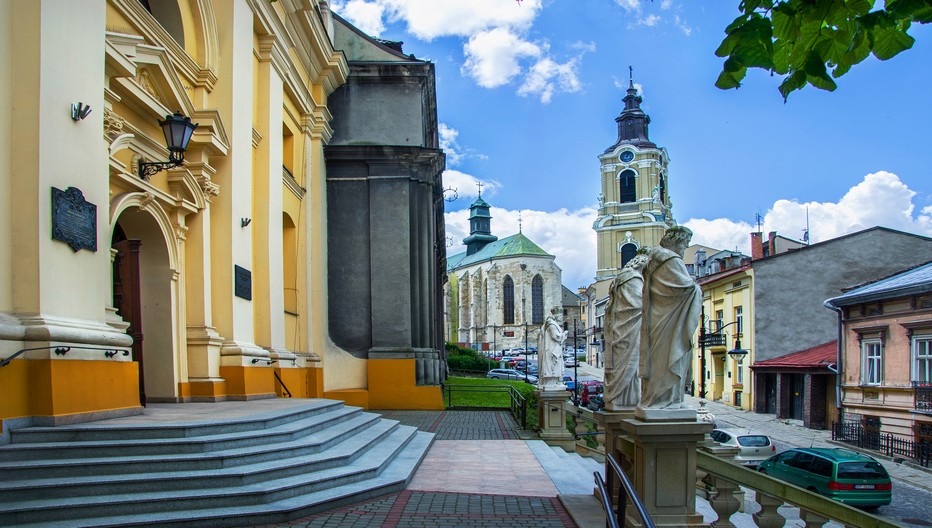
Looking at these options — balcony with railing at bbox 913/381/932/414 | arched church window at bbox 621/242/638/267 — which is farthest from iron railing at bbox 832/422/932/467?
arched church window at bbox 621/242/638/267

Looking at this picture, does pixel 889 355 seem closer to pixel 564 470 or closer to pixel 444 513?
pixel 564 470

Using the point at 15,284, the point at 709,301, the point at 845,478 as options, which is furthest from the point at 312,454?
the point at 709,301

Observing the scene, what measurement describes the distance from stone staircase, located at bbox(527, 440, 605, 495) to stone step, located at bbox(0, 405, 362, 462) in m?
3.35

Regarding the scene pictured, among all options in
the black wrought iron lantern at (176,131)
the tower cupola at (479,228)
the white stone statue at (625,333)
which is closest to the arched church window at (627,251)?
the tower cupola at (479,228)

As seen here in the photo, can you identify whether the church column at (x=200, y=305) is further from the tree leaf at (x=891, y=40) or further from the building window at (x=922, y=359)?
the building window at (x=922, y=359)

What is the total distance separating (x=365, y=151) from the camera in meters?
21.5

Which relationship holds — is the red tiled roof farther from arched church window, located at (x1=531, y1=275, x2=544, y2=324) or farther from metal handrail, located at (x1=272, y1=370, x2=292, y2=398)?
arched church window, located at (x1=531, y1=275, x2=544, y2=324)

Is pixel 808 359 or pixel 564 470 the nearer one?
pixel 564 470

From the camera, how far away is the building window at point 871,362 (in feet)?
78.2

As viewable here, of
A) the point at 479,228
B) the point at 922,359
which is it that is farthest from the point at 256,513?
the point at 479,228

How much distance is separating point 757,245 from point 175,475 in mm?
40328

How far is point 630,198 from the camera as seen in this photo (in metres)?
91.8

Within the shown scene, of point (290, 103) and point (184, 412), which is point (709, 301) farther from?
point (184, 412)

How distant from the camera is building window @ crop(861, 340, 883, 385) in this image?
23828 millimetres
